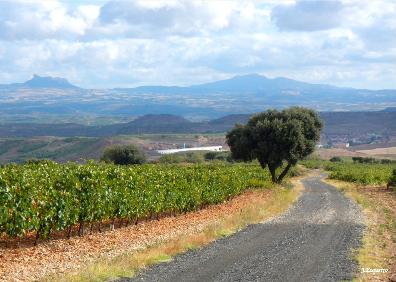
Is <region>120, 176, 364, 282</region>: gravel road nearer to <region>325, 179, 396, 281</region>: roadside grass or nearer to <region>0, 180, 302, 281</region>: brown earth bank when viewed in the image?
<region>325, 179, 396, 281</region>: roadside grass

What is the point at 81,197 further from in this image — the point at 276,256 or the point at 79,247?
the point at 276,256

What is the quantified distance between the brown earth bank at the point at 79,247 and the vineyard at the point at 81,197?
628mm

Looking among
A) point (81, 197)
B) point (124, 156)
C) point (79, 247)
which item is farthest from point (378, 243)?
point (124, 156)

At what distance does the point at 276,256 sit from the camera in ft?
60.5

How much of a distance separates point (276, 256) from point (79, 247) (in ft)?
23.0

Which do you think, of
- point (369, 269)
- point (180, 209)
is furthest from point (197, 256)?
point (180, 209)

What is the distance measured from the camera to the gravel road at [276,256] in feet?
50.6

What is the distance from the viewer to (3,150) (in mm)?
193500

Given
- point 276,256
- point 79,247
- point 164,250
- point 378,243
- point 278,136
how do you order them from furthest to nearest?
point 278,136 → point 378,243 → point 79,247 → point 164,250 → point 276,256

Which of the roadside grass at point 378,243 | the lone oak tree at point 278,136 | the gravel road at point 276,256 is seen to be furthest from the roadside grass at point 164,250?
the lone oak tree at point 278,136

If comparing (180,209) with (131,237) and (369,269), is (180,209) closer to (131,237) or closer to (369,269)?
(131,237)

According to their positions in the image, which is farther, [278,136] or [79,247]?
[278,136]

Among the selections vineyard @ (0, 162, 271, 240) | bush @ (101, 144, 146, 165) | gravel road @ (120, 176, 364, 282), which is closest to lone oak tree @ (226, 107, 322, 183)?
vineyard @ (0, 162, 271, 240)

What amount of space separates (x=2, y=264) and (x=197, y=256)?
20.5 feet
